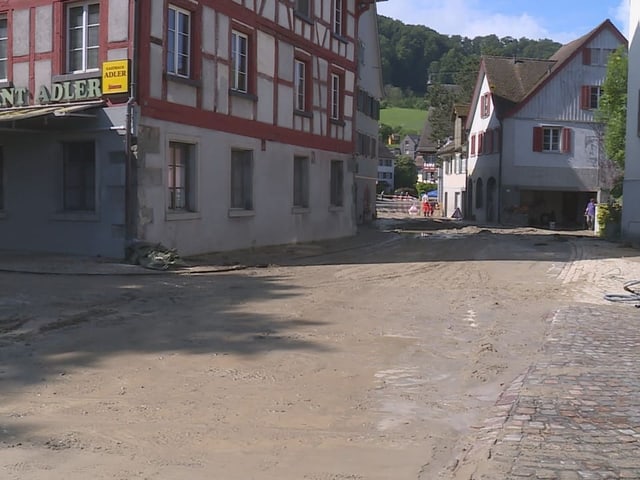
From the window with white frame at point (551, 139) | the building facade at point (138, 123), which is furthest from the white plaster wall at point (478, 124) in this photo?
the building facade at point (138, 123)

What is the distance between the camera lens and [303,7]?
75.6 feet

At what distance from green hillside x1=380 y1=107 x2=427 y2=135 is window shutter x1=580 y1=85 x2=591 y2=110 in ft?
361

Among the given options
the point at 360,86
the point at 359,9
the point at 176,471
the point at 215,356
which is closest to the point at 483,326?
the point at 215,356

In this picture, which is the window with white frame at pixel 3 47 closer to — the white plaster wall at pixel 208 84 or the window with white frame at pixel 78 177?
the window with white frame at pixel 78 177

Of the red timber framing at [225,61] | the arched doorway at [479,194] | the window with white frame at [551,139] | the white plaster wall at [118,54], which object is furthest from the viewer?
the arched doorway at [479,194]

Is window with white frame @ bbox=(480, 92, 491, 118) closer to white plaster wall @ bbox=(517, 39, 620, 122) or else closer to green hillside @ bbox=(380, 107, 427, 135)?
white plaster wall @ bbox=(517, 39, 620, 122)

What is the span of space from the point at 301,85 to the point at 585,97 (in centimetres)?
2466

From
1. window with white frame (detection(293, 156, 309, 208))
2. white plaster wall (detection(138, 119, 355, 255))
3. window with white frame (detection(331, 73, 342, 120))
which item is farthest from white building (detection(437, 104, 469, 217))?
window with white frame (detection(293, 156, 309, 208))

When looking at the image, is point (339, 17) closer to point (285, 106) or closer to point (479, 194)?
point (285, 106)

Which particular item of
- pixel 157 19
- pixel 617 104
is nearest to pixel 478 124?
pixel 617 104

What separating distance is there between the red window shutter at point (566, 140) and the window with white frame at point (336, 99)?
20675mm

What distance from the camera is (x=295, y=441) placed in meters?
5.27

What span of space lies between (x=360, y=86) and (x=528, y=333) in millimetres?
31456

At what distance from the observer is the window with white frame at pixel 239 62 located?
19172 mm
